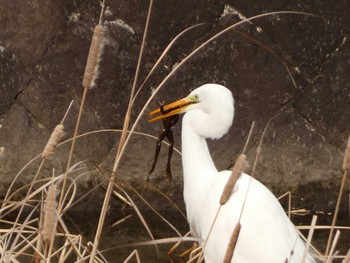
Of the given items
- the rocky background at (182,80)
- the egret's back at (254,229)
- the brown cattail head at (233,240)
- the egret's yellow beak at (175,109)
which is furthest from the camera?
the rocky background at (182,80)

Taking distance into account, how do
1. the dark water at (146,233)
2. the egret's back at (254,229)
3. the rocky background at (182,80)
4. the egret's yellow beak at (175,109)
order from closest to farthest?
the egret's back at (254,229)
the egret's yellow beak at (175,109)
the dark water at (146,233)
the rocky background at (182,80)

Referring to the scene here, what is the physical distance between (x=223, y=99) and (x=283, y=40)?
1313 mm

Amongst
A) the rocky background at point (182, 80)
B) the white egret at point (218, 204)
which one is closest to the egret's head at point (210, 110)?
the white egret at point (218, 204)

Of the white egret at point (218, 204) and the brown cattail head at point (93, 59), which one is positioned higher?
the brown cattail head at point (93, 59)

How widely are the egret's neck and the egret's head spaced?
32 mm

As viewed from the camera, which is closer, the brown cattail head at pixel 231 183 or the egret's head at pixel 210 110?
the brown cattail head at pixel 231 183

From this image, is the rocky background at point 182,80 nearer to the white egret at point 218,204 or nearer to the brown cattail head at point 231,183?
the white egret at point 218,204

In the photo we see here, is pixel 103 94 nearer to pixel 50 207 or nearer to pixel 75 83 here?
pixel 75 83

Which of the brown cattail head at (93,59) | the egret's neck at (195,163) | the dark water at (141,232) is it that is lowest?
the dark water at (141,232)

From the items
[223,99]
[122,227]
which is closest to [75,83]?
[122,227]

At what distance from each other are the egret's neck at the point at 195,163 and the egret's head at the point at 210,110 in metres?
0.03

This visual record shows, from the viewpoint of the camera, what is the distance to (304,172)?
453cm

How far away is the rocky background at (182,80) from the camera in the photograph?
4402mm

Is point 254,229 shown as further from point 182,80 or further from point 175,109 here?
point 182,80
